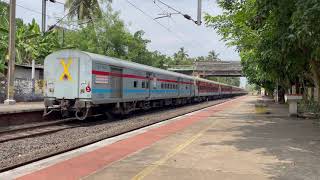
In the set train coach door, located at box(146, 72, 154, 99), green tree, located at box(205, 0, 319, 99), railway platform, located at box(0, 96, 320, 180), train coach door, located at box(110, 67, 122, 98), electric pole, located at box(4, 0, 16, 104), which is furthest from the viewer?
train coach door, located at box(146, 72, 154, 99)

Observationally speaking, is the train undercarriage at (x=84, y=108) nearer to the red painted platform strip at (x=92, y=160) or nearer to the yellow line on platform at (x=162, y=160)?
the red painted platform strip at (x=92, y=160)

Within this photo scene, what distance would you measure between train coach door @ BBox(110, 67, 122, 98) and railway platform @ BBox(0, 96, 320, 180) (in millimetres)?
6607

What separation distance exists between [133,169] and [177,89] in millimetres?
29488

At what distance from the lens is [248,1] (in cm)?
1964

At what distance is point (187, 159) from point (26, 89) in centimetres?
2962

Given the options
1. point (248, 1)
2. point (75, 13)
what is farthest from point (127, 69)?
point (75, 13)

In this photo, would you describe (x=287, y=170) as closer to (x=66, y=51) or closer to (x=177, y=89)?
(x=66, y=51)

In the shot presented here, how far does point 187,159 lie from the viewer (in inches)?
440

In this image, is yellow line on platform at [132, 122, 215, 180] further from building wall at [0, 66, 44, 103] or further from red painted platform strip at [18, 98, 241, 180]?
building wall at [0, 66, 44, 103]

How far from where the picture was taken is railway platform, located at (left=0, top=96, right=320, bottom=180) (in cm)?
944

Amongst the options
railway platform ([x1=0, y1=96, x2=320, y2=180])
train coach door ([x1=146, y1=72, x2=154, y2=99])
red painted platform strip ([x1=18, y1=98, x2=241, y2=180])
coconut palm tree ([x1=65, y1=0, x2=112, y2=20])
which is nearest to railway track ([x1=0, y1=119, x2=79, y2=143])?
railway platform ([x1=0, y1=96, x2=320, y2=180])

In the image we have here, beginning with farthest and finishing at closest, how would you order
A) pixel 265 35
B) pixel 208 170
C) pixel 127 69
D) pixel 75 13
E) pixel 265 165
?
pixel 75 13 → pixel 127 69 → pixel 265 35 → pixel 265 165 → pixel 208 170

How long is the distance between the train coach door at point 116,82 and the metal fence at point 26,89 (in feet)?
49.1

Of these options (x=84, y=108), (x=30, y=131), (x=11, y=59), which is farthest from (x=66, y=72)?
(x=11, y=59)
